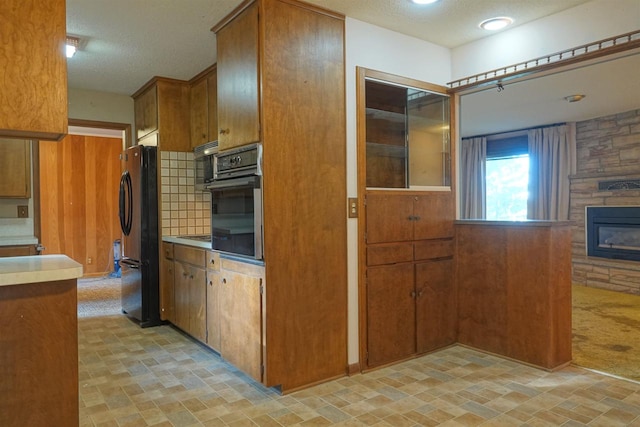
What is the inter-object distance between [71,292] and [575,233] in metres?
6.27

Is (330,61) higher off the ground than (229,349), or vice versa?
(330,61)

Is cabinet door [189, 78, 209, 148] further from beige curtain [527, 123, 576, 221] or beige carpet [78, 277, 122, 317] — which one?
beige curtain [527, 123, 576, 221]

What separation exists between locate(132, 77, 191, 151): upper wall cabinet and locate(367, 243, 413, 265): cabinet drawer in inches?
90.0

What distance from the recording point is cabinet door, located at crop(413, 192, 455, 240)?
3.11m

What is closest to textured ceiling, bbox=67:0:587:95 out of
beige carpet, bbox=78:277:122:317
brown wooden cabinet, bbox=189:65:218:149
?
brown wooden cabinet, bbox=189:65:218:149

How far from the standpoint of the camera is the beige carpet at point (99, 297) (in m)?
4.61

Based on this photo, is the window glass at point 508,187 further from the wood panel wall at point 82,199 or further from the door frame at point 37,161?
the wood panel wall at point 82,199

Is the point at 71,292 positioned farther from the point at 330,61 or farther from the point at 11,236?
the point at 11,236

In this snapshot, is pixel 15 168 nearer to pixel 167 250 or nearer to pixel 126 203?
pixel 126 203

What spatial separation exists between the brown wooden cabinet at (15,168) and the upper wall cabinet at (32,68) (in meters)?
2.27

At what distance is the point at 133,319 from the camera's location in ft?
13.8

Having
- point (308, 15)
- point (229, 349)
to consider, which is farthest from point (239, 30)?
point (229, 349)

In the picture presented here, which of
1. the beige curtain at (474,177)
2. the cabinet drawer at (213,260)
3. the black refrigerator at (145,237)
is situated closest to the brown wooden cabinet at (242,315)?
the cabinet drawer at (213,260)

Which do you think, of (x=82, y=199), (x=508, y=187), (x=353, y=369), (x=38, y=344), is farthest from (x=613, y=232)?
(x=82, y=199)
